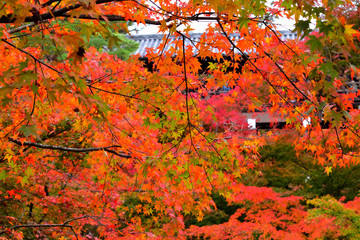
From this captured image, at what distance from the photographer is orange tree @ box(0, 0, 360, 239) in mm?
2436

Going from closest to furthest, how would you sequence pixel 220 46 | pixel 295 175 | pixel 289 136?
pixel 220 46, pixel 289 136, pixel 295 175

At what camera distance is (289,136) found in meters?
8.92

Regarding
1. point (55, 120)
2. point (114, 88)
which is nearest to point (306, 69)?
point (114, 88)

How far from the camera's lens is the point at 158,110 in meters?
3.82

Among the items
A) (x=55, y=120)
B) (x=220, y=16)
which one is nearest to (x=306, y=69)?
(x=220, y=16)

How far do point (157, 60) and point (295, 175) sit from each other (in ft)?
22.1

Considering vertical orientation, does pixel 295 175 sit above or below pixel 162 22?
below

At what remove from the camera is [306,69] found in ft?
13.4

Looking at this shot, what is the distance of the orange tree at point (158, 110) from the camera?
7.99ft

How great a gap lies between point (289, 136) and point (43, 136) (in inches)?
227

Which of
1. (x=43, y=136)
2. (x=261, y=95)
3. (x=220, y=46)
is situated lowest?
(x=43, y=136)

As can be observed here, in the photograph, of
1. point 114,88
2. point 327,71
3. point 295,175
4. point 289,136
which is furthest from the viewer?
point 295,175

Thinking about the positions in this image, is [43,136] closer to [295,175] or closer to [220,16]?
[220,16]

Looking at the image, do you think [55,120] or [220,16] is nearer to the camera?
[220,16]
